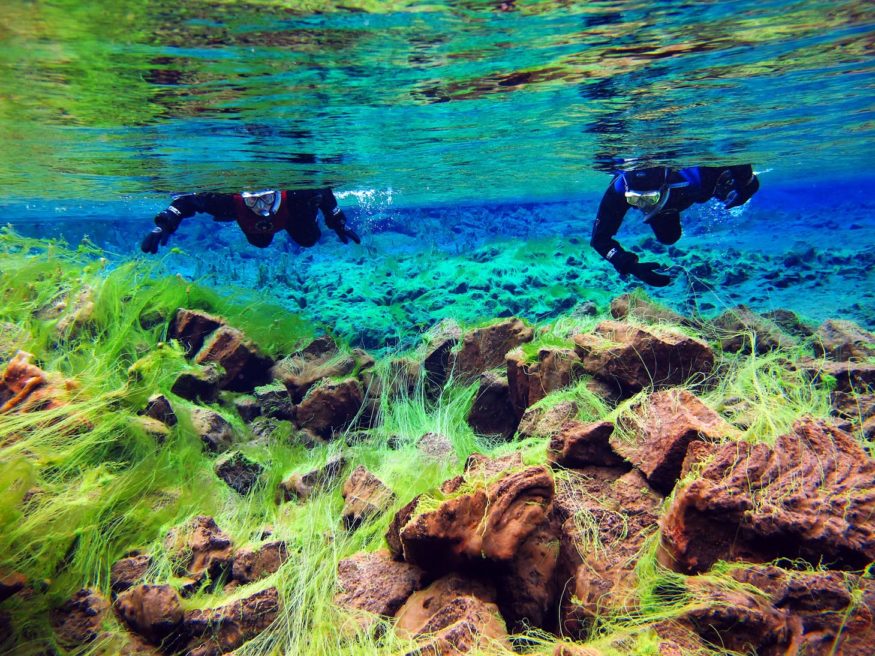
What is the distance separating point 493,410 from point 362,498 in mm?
2694

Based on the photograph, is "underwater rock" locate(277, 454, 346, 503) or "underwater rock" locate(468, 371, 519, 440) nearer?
"underwater rock" locate(277, 454, 346, 503)

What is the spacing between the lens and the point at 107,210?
24.2m

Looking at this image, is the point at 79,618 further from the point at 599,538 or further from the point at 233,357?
the point at 233,357

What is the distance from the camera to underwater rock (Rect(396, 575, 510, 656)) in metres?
2.03

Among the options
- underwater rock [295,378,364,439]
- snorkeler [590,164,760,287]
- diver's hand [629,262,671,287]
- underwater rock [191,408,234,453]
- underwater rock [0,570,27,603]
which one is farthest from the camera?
snorkeler [590,164,760,287]

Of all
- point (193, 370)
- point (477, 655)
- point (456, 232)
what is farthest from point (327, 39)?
point (456, 232)

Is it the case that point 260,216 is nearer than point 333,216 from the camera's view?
Yes

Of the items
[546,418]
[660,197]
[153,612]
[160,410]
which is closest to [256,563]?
[153,612]

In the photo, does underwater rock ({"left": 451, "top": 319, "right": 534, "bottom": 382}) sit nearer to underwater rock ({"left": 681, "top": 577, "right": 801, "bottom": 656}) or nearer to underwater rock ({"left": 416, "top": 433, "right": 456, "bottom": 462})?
underwater rock ({"left": 416, "top": 433, "right": 456, "bottom": 462})

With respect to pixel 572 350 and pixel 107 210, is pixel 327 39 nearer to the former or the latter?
pixel 572 350

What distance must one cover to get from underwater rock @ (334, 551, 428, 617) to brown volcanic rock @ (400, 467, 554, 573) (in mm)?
230

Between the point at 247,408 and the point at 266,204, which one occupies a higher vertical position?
the point at 266,204

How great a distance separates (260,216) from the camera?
35.3 feet

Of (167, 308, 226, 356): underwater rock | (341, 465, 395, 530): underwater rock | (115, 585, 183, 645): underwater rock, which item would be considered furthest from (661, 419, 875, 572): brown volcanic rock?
(167, 308, 226, 356): underwater rock
